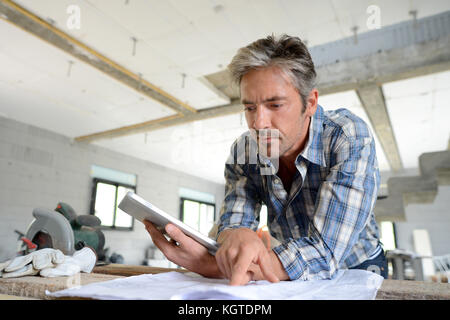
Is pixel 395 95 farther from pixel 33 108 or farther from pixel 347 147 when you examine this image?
pixel 33 108

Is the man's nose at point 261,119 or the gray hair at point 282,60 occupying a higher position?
the gray hair at point 282,60

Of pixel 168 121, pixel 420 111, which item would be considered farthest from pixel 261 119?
pixel 420 111

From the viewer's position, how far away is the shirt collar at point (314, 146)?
0.87 m

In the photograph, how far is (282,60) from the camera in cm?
88

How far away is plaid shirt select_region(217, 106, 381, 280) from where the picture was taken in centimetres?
68

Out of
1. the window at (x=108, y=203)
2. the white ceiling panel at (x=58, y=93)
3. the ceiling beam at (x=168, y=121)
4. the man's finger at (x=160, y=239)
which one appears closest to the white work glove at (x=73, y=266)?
the man's finger at (x=160, y=239)

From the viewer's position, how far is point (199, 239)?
0.66m

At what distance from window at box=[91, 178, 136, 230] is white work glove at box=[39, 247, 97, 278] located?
17.9ft

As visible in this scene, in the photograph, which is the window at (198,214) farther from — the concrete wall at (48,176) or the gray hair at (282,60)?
the gray hair at (282,60)

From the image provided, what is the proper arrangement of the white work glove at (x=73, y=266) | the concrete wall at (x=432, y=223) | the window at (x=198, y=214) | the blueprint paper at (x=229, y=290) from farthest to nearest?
the window at (x=198, y=214), the concrete wall at (x=432, y=223), the white work glove at (x=73, y=266), the blueprint paper at (x=229, y=290)

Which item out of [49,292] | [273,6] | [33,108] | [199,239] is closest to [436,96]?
[273,6]

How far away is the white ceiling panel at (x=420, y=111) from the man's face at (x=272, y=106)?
11.2 ft

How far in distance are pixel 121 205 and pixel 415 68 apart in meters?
3.36

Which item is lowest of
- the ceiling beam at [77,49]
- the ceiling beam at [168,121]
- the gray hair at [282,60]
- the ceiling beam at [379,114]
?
the gray hair at [282,60]
